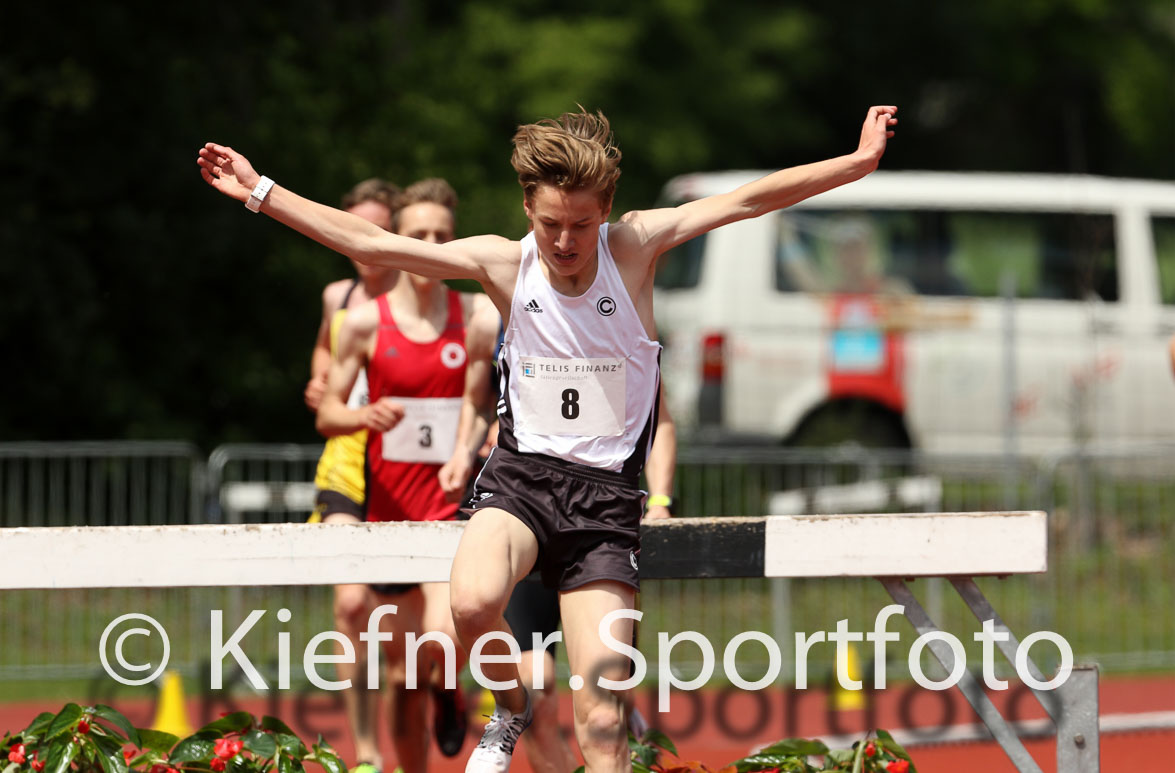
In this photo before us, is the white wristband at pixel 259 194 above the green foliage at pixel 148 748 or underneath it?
above

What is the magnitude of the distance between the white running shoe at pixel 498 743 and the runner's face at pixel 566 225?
1288mm

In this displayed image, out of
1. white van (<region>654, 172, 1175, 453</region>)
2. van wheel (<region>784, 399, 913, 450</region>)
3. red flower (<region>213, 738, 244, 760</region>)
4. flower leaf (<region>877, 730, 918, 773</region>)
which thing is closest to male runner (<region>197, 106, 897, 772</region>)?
red flower (<region>213, 738, 244, 760</region>)

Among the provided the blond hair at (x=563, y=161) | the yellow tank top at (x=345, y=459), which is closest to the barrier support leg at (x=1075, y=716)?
the blond hair at (x=563, y=161)

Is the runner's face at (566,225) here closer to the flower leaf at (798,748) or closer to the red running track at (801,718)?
the flower leaf at (798,748)

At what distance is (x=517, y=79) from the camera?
2447 centimetres

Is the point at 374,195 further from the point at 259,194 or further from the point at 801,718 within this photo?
the point at 801,718

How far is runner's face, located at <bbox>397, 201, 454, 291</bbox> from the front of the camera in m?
5.91

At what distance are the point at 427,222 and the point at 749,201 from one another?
1.73 meters

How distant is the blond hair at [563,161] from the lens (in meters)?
4.30

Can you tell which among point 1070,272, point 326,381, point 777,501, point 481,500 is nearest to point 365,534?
point 481,500

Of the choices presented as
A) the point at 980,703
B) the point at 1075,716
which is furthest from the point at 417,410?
the point at 1075,716

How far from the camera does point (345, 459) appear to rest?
252 inches

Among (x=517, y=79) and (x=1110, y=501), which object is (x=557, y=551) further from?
(x=517, y=79)

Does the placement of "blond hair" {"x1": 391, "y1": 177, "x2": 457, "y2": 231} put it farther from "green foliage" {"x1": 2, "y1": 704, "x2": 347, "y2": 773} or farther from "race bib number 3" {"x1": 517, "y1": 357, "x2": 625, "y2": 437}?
"green foliage" {"x1": 2, "y1": 704, "x2": 347, "y2": 773}
